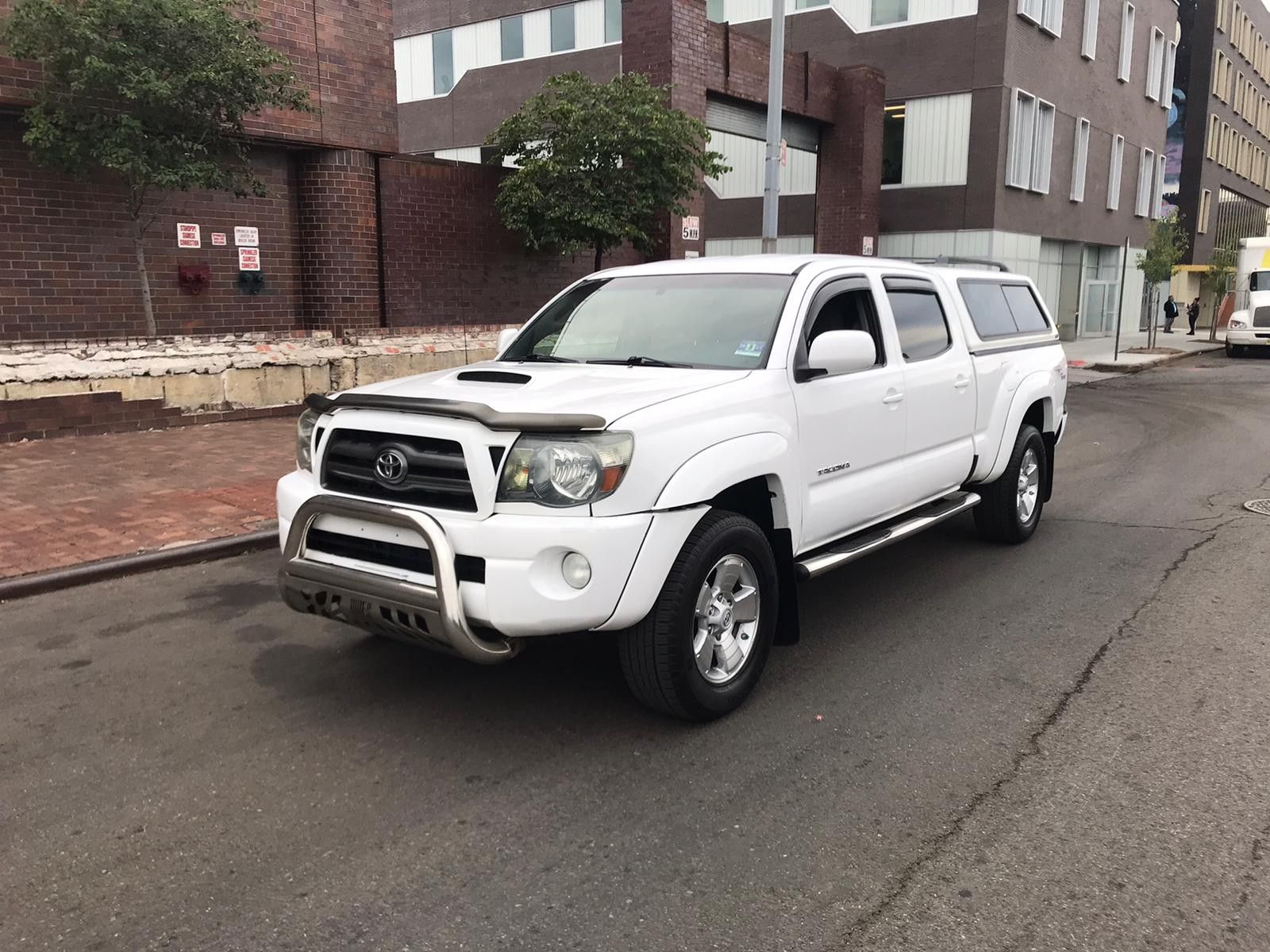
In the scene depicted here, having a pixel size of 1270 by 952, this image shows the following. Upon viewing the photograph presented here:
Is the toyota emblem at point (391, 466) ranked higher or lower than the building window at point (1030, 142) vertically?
lower

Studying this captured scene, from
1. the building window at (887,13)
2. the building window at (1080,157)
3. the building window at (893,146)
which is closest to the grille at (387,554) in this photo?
the building window at (893,146)

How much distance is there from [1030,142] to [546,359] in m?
25.3

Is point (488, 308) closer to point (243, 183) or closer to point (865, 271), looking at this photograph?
point (243, 183)

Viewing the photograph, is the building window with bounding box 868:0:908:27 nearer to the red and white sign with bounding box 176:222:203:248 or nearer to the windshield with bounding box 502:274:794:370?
the red and white sign with bounding box 176:222:203:248

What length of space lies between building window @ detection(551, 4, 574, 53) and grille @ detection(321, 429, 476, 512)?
2987 centimetres

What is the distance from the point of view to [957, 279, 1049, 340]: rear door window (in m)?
6.56

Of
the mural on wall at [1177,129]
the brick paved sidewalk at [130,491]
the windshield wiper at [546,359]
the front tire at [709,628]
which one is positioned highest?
the mural on wall at [1177,129]

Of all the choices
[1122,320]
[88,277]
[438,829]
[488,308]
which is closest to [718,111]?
[488,308]

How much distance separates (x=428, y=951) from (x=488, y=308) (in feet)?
43.6

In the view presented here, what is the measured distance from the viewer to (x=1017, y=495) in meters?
6.81

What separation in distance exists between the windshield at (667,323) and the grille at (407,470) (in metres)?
1.30

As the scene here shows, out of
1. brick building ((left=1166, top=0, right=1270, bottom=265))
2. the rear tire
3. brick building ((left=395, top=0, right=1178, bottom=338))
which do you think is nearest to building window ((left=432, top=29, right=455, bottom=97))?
brick building ((left=395, top=0, right=1178, bottom=338))

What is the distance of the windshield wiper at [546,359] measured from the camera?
5.04 metres

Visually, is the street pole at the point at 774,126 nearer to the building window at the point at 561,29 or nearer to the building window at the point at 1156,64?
the building window at the point at 561,29
